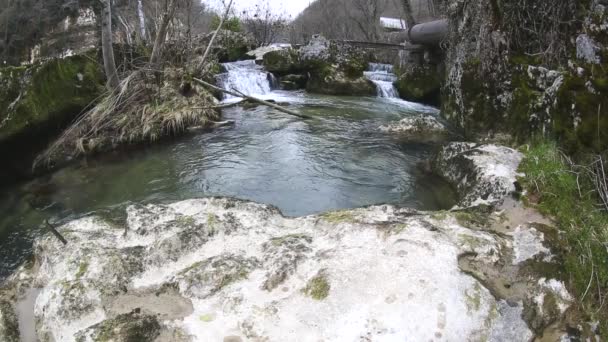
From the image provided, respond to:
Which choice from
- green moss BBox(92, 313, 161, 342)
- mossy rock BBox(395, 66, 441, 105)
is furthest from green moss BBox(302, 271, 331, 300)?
mossy rock BBox(395, 66, 441, 105)

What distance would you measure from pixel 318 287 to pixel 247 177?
3363mm

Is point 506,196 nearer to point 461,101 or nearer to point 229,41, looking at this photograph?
point 461,101

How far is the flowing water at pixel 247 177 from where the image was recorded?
4.84m

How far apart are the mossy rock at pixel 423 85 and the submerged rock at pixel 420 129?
3.56m

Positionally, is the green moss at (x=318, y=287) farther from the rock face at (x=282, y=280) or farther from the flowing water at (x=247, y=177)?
the flowing water at (x=247, y=177)

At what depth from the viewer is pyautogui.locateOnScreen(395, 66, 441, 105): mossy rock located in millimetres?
10758

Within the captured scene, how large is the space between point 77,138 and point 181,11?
4.89 metres

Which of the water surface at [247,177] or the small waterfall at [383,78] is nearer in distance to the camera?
the water surface at [247,177]

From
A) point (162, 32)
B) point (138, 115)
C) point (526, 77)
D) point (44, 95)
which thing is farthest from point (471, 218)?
point (162, 32)

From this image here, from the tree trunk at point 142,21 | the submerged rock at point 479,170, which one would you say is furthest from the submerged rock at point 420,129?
the tree trunk at point 142,21

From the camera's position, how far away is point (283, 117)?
8820mm

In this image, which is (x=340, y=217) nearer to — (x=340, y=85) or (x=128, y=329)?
(x=128, y=329)

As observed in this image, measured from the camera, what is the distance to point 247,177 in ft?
18.6

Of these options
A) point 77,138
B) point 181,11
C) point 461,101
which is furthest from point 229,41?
point 461,101
